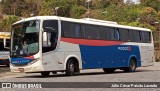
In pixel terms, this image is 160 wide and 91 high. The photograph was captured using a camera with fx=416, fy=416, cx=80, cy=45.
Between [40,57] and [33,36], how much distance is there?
1144 mm

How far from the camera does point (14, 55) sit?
834 inches

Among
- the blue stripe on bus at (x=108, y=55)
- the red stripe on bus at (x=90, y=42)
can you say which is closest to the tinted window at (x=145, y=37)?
the blue stripe on bus at (x=108, y=55)

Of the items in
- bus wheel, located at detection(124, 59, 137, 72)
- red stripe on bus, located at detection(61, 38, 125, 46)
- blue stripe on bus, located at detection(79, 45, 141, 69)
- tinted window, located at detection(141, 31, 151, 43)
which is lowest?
bus wheel, located at detection(124, 59, 137, 72)

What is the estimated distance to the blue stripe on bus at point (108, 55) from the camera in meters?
23.2

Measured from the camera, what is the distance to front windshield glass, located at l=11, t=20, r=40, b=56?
67.4 feet

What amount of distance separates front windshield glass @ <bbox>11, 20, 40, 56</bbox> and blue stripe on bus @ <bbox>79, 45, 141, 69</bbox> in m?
3.04

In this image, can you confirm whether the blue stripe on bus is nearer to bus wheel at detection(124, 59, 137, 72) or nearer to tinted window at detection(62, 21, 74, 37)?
bus wheel at detection(124, 59, 137, 72)

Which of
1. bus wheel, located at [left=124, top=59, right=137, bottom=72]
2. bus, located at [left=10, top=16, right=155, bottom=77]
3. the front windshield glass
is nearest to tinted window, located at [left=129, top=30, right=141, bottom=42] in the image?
bus, located at [left=10, top=16, right=155, bottom=77]

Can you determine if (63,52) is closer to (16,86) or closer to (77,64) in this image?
(77,64)

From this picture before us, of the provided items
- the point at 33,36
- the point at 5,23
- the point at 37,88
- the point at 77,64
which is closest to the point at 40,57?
the point at 33,36

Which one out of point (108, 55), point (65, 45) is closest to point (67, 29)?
point (65, 45)

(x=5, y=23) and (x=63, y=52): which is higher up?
(x=5, y=23)

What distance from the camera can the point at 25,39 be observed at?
20.8 m

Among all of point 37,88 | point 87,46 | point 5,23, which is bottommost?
point 37,88
